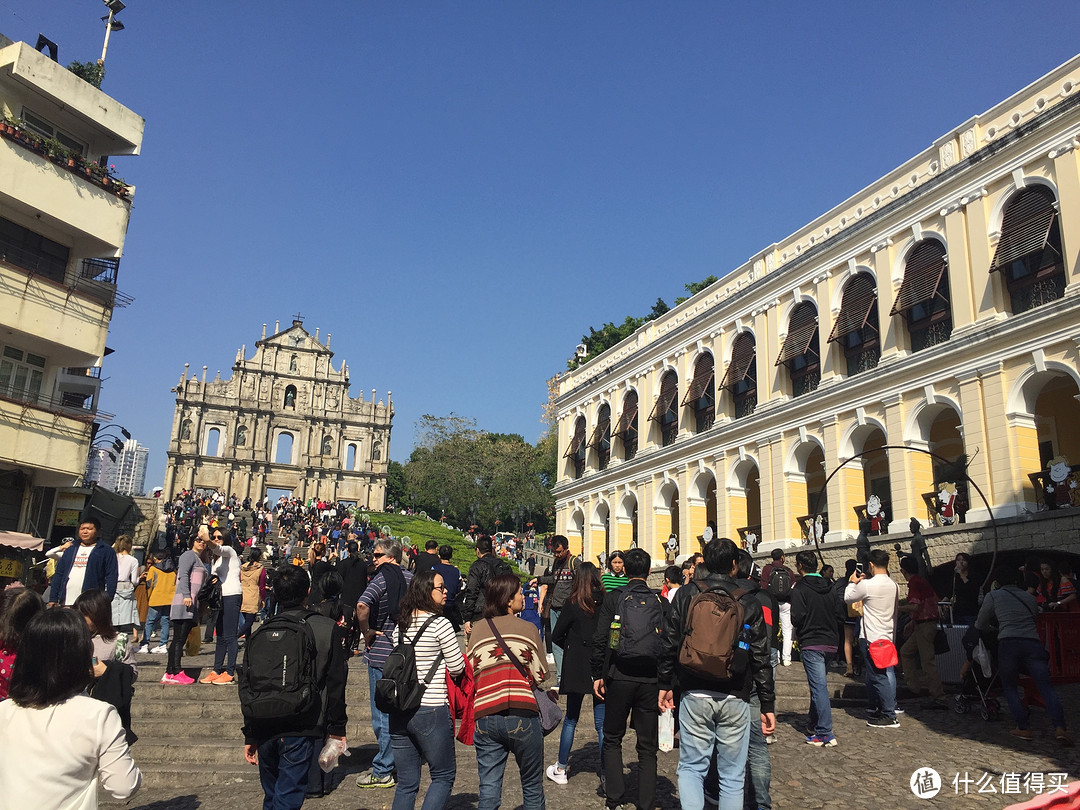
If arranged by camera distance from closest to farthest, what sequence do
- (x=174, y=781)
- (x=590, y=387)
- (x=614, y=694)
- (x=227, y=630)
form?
(x=614, y=694)
(x=174, y=781)
(x=227, y=630)
(x=590, y=387)

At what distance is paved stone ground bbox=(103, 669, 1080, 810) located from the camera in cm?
657

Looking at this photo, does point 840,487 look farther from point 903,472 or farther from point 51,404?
point 51,404

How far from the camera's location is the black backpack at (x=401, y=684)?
4.80 meters

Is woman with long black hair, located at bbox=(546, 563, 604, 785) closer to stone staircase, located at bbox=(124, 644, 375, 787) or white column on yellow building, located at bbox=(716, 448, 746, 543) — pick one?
stone staircase, located at bbox=(124, 644, 375, 787)

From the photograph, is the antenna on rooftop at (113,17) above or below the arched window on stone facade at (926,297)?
above

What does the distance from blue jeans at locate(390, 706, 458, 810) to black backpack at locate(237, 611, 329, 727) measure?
2.02 ft

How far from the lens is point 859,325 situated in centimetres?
2127

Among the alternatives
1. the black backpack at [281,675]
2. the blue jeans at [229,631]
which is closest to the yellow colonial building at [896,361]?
the blue jeans at [229,631]

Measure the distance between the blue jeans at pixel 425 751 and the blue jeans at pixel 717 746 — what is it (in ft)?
5.12

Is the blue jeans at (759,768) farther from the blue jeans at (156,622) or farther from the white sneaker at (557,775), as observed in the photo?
the blue jeans at (156,622)

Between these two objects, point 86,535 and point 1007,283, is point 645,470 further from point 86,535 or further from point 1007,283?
point 86,535

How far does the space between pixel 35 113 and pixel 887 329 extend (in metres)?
23.2

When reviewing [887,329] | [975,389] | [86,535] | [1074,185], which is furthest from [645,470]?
[86,535]

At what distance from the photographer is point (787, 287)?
965 inches
